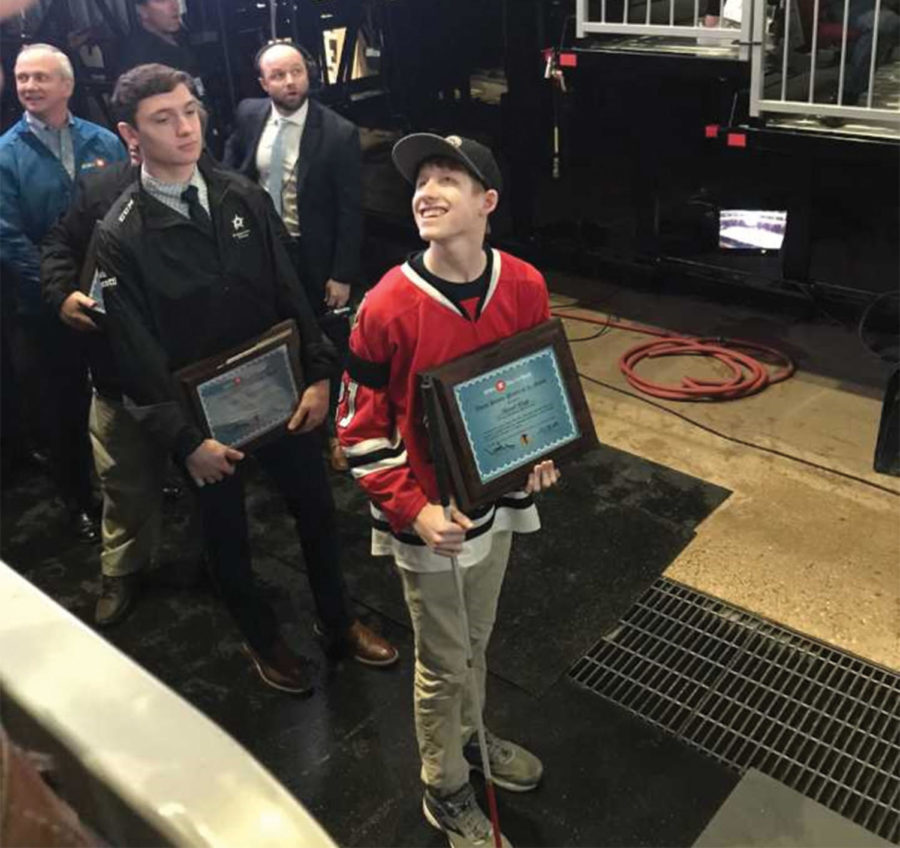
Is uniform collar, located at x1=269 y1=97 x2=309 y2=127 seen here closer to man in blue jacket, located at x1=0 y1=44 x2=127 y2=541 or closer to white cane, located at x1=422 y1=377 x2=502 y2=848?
man in blue jacket, located at x1=0 y1=44 x2=127 y2=541

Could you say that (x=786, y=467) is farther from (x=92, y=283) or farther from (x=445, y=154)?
(x=92, y=283)

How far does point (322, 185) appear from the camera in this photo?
3.88 metres

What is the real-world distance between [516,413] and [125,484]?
72.1 inches

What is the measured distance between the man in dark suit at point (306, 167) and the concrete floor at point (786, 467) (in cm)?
143

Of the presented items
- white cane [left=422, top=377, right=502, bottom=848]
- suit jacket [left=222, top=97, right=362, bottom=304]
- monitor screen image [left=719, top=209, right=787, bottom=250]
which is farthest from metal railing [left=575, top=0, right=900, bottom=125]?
white cane [left=422, top=377, right=502, bottom=848]

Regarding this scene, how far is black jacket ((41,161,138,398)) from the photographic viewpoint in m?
2.93

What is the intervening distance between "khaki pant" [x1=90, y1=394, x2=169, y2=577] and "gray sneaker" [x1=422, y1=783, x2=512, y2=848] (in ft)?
5.05

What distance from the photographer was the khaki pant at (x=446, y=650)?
2.15 meters

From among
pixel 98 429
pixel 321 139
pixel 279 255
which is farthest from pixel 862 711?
pixel 321 139

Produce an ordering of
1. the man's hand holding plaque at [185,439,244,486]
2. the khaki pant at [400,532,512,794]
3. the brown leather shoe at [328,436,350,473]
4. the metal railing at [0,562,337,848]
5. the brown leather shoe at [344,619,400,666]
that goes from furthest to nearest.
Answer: the brown leather shoe at [328,436,350,473] < the brown leather shoe at [344,619,400,666] < the man's hand holding plaque at [185,439,244,486] < the khaki pant at [400,532,512,794] < the metal railing at [0,562,337,848]

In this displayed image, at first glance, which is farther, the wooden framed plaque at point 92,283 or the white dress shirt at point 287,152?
the white dress shirt at point 287,152

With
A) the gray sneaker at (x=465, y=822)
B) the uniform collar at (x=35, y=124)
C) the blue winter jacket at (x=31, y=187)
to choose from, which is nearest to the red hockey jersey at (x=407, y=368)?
the gray sneaker at (x=465, y=822)

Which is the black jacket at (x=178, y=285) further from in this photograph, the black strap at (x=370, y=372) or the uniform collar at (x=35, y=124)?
the uniform collar at (x=35, y=124)

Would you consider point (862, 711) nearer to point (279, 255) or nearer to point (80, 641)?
point (279, 255)
